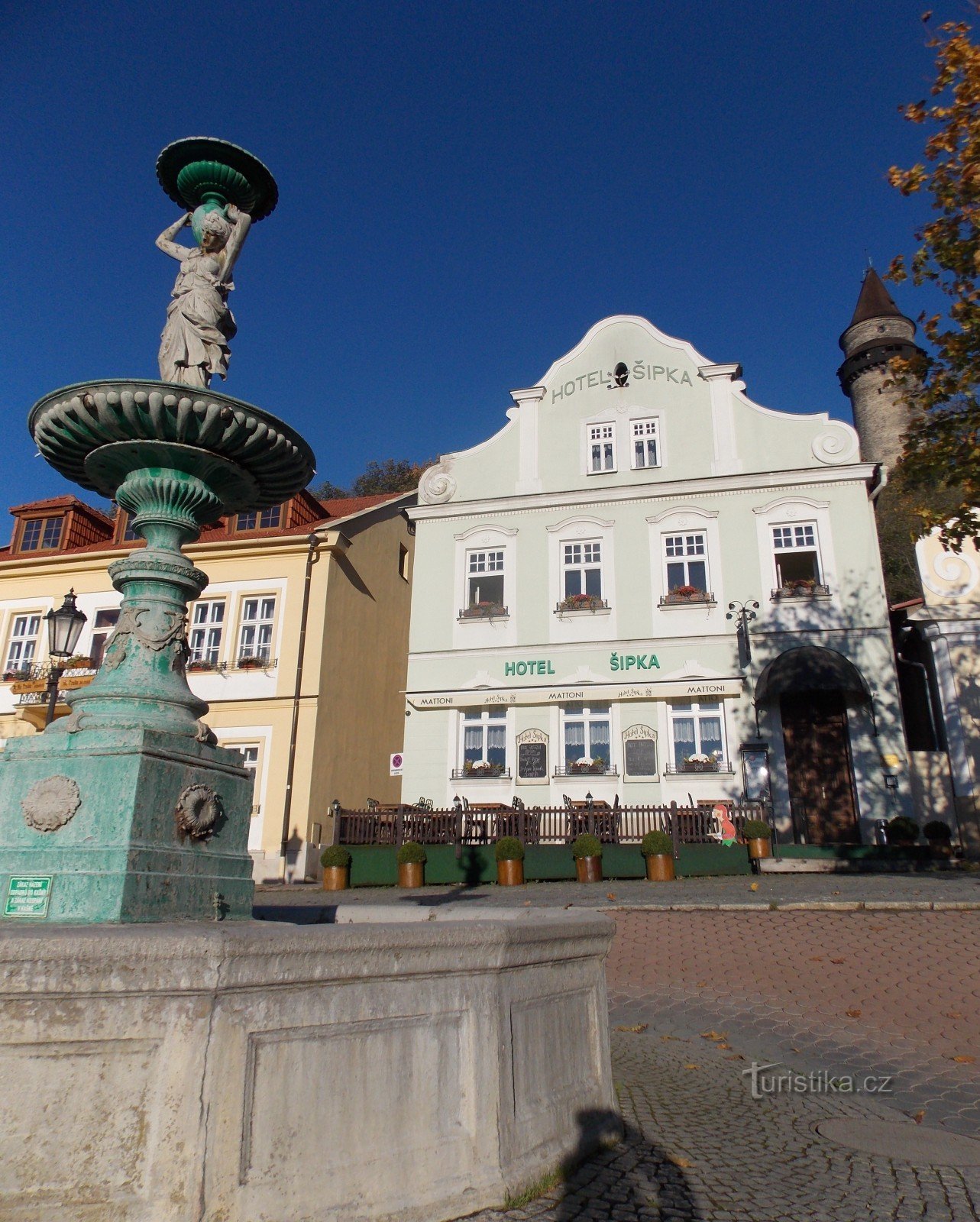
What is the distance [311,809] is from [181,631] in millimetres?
17128

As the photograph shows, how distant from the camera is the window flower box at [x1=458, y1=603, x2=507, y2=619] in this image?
23109mm

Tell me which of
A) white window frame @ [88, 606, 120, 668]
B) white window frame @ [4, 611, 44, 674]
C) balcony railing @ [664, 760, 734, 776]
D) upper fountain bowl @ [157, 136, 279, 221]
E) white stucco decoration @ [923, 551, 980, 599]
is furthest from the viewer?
white window frame @ [4, 611, 44, 674]

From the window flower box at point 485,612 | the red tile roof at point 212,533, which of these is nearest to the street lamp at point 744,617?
the window flower box at point 485,612

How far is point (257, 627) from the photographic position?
2402cm

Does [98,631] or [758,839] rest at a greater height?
[98,631]

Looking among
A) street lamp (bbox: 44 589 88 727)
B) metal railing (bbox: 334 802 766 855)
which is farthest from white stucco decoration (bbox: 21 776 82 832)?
metal railing (bbox: 334 802 766 855)

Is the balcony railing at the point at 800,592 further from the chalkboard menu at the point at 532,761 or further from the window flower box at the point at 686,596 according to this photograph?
the chalkboard menu at the point at 532,761

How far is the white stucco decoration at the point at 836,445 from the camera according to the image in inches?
874

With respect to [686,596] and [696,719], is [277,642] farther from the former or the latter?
[696,719]

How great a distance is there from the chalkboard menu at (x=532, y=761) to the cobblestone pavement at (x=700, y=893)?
502cm

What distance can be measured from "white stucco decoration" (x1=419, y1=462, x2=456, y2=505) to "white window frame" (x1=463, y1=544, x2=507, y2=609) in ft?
6.00

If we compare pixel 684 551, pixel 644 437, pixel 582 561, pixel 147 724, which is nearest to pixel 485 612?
pixel 582 561

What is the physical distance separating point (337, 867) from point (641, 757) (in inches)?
307

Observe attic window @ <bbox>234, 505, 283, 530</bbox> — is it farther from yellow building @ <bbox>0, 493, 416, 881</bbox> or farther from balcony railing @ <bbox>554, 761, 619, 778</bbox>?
balcony railing @ <bbox>554, 761, 619, 778</bbox>
